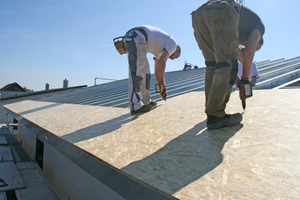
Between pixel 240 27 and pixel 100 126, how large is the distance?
173 cm

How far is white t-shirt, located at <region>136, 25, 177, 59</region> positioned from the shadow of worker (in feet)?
5.37

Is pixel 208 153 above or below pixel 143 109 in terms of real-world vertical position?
below

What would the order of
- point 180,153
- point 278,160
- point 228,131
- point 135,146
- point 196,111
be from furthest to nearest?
point 196,111 → point 228,131 → point 135,146 → point 180,153 → point 278,160

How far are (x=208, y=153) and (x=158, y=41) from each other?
198cm

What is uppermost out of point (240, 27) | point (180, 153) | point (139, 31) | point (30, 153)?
point (139, 31)

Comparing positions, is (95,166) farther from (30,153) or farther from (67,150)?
(30,153)

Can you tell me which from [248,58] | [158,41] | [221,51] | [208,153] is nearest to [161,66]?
[158,41]

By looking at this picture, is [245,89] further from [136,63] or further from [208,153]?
[136,63]

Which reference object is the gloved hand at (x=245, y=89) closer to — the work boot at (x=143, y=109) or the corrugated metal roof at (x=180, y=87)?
the work boot at (x=143, y=109)

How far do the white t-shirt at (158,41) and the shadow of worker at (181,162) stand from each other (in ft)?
5.37

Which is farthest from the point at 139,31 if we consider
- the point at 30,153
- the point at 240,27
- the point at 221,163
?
the point at 30,153

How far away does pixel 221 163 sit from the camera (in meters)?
1.02

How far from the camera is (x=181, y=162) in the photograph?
108cm

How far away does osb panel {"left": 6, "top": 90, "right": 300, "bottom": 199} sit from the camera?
2.69 feet
